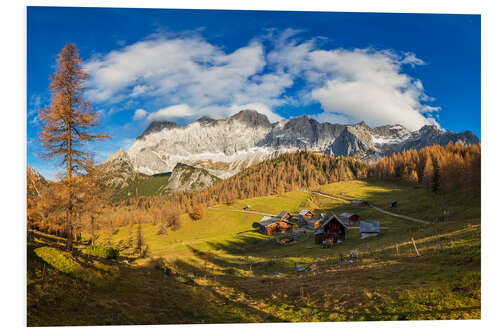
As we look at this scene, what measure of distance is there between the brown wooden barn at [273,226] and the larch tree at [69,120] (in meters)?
56.3

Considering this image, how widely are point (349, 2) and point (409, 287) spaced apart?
17320 mm

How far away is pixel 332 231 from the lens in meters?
52.8

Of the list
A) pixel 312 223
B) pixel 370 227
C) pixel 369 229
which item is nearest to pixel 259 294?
pixel 369 229

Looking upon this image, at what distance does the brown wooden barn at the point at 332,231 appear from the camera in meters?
52.5

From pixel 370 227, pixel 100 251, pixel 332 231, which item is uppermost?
pixel 100 251

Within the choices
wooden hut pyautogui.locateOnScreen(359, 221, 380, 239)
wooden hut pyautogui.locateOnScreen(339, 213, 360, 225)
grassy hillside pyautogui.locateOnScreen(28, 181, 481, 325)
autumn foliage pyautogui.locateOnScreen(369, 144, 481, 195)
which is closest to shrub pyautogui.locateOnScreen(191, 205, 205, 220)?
wooden hut pyautogui.locateOnScreen(339, 213, 360, 225)

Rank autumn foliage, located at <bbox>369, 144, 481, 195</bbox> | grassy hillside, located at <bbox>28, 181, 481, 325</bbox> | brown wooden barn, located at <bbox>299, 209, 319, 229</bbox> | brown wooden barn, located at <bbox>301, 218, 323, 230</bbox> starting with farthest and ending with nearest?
brown wooden barn, located at <bbox>299, 209, 319, 229</bbox>, brown wooden barn, located at <bbox>301, 218, 323, 230</bbox>, autumn foliage, located at <bbox>369, 144, 481, 195</bbox>, grassy hillside, located at <bbox>28, 181, 481, 325</bbox>

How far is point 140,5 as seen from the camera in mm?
16734

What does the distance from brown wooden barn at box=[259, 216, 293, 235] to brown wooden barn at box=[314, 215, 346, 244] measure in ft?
59.5

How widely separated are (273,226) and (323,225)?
20.4 metres

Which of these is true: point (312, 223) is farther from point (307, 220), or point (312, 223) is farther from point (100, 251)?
point (100, 251)

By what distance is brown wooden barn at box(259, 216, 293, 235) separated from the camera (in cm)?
6956

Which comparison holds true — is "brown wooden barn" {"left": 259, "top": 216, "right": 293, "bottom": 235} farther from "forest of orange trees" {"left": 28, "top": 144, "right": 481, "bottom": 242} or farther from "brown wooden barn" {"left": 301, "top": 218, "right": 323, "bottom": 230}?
"forest of orange trees" {"left": 28, "top": 144, "right": 481, "bottom": 242}
